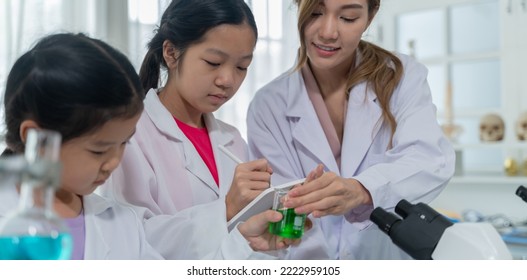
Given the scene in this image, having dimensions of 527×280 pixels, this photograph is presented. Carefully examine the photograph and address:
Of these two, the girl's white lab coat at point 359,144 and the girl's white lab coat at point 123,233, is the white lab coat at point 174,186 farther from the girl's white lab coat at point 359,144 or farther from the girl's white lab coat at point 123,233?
the girl's white lab coat at point 359,144

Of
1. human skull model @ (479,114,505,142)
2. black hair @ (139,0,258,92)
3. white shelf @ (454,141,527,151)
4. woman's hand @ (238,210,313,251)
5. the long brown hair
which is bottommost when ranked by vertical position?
white shelf @ (454,141,527,151)

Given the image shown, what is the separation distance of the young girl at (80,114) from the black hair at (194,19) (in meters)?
0.27

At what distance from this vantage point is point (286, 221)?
3.26ft

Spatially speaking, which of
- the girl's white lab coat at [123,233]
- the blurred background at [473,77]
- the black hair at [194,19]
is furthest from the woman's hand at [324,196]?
the blurred background at [473,77]

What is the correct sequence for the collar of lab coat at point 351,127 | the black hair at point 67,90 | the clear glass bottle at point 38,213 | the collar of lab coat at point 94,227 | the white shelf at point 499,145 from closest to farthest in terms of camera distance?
the clear glass bottle at point 38,213 → the black hair at point 67,90 → the collar of lab coat at point 94,227 → the collar of lab coat at point 351,127 → the white shelf at point 499,145

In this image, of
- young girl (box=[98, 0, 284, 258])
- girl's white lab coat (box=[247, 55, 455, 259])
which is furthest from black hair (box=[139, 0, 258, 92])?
girl's white lab coat (box=[247, 55, 455, 259])

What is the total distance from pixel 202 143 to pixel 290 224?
1.12 ft

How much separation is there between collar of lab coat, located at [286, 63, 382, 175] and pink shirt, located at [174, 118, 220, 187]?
0.19 metres

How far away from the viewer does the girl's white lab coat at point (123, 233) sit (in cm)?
92

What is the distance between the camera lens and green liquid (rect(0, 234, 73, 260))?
451 millimetres

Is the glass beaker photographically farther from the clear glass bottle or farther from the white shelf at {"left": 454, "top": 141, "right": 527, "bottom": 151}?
the white shelf at {"left": 454, "top": 141, "right": 527, "bottom": 151}

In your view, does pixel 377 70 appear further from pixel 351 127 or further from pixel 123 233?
pixel 123 233
